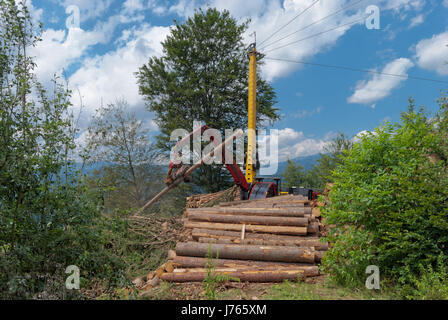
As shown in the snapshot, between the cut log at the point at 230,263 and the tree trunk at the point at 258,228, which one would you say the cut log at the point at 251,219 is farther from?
the cut log at the point at 230,263

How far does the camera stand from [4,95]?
452 cm

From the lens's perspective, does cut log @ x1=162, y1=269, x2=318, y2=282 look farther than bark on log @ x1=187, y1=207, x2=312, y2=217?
No

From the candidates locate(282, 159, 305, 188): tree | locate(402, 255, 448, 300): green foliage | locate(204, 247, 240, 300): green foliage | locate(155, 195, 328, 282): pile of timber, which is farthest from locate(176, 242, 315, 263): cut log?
locate(282, 159, 305, 188): tree

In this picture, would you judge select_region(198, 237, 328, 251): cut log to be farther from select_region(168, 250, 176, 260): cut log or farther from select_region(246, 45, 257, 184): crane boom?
select_region(246, 45, 257, 184): crane boom

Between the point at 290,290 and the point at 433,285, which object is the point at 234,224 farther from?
the point at 433,285

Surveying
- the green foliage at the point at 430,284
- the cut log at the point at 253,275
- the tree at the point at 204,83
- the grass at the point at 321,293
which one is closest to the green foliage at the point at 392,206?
the green foliage at the point at 430,284

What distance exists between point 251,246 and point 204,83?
16513 mm

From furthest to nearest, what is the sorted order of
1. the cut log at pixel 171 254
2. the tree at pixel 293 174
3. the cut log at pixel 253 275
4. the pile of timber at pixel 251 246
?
1. the tree at pixel 293 174
2. the cut log at pixel 171 254
3. the pile of timber at pixel 251 246
4. the cut log at pixel 253 275

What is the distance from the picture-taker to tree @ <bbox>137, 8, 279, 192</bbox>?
2178 cm

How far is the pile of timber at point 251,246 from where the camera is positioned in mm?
6408

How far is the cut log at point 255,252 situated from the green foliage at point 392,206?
59 centimetres

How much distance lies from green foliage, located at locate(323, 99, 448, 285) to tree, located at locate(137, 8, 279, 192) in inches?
609
